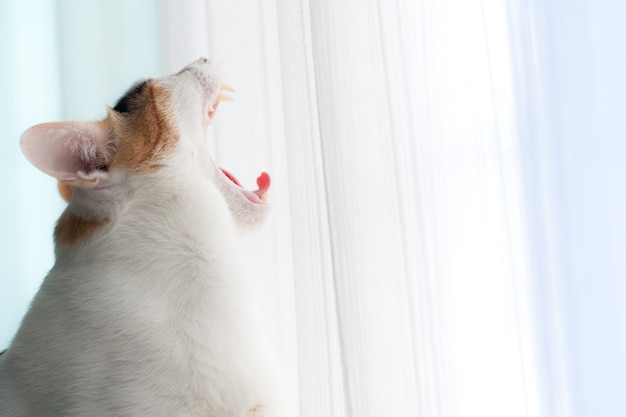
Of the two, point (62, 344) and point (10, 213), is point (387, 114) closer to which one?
point (62, 344)

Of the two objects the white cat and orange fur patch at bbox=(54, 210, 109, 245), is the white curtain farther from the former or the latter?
orange fur patch at bbox=(54, 210, 109, 245)

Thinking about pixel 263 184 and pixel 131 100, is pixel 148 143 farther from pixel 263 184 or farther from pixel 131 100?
pixel 263 184

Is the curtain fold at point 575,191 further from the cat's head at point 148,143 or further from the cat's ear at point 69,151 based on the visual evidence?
the cat's ear at point 69,151

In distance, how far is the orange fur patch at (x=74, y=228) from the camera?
89cm

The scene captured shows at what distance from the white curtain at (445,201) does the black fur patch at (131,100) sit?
33 centimetres

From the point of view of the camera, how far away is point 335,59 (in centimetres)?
118

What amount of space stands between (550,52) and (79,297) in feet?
2.27

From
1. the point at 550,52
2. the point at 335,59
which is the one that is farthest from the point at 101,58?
the point at 550,52

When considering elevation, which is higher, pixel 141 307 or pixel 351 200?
pixel 351 200

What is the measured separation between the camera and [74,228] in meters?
0.90

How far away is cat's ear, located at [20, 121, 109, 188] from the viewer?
0.85 meters

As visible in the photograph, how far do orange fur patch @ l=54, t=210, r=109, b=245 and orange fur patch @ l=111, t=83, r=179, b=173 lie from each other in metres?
0.08

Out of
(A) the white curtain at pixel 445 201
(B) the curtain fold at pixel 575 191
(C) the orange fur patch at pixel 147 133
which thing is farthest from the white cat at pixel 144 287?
(B) the curtain fold at pixel 575 191

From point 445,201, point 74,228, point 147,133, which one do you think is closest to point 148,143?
point 147,133
